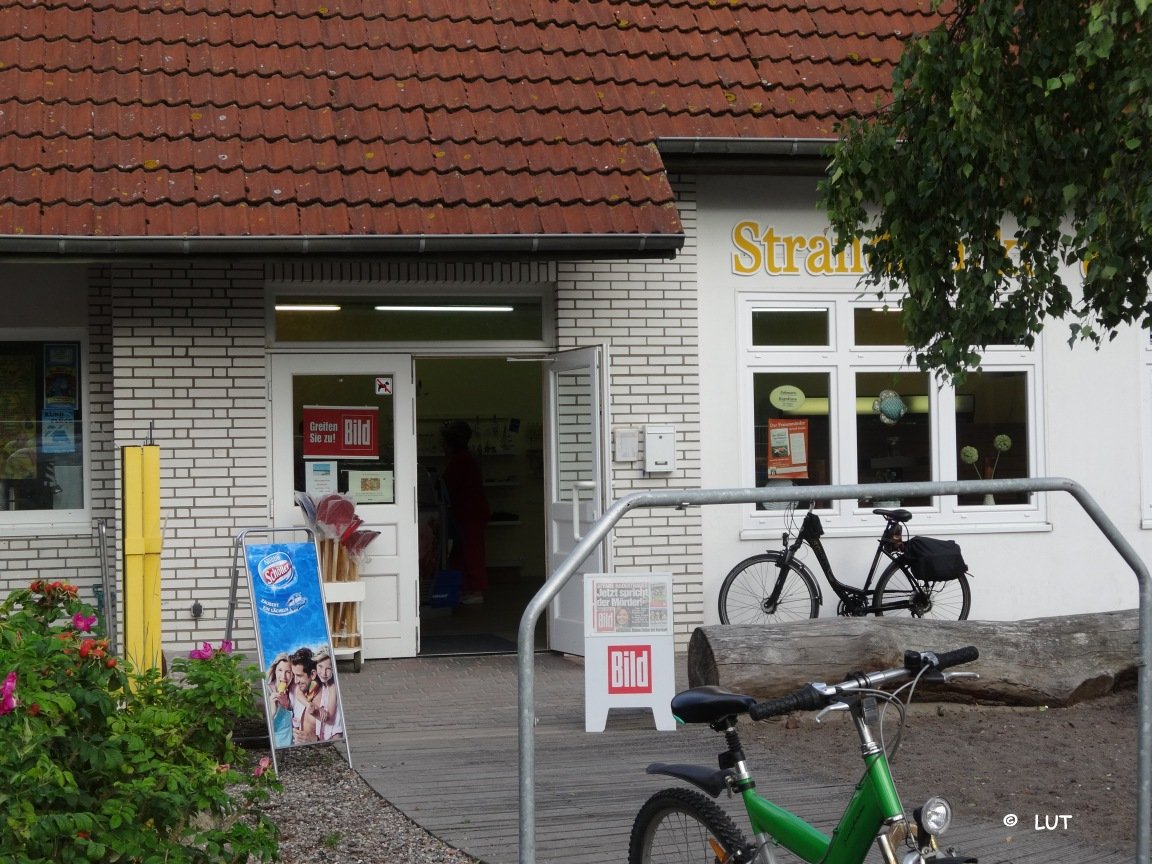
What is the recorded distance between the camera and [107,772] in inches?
174

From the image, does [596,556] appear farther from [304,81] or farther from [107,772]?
[107,772]

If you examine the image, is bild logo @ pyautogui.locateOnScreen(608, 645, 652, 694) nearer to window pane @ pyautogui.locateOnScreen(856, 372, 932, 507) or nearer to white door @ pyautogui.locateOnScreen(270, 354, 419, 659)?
white door @ pyautogui.locateOnScreen(270, 354, 419, 659)

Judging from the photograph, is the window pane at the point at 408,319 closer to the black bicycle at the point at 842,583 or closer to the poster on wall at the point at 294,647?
the black bicycle at the point at 842,583

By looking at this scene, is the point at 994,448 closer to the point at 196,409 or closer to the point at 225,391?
the point at 225,391

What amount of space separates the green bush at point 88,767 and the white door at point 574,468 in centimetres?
612

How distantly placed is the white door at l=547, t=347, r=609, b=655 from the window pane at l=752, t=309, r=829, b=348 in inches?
62.1

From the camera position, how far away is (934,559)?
11172 mm

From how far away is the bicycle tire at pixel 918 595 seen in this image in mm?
11523

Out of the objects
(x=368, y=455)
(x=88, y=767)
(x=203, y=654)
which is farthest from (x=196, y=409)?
(x=88, y=767)

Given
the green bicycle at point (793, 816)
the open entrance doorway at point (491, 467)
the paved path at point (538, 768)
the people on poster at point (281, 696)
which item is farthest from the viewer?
the open entrance doorway at point (491, 467)

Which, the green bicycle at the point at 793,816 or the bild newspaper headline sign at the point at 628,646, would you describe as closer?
the green bicycle at the point at 793,816

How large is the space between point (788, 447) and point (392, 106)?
13.4 ft

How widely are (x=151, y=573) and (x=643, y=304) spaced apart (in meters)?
5.04

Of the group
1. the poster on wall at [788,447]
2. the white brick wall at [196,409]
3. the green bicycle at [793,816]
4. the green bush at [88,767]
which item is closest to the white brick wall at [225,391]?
the white brick wall at [196,409]
